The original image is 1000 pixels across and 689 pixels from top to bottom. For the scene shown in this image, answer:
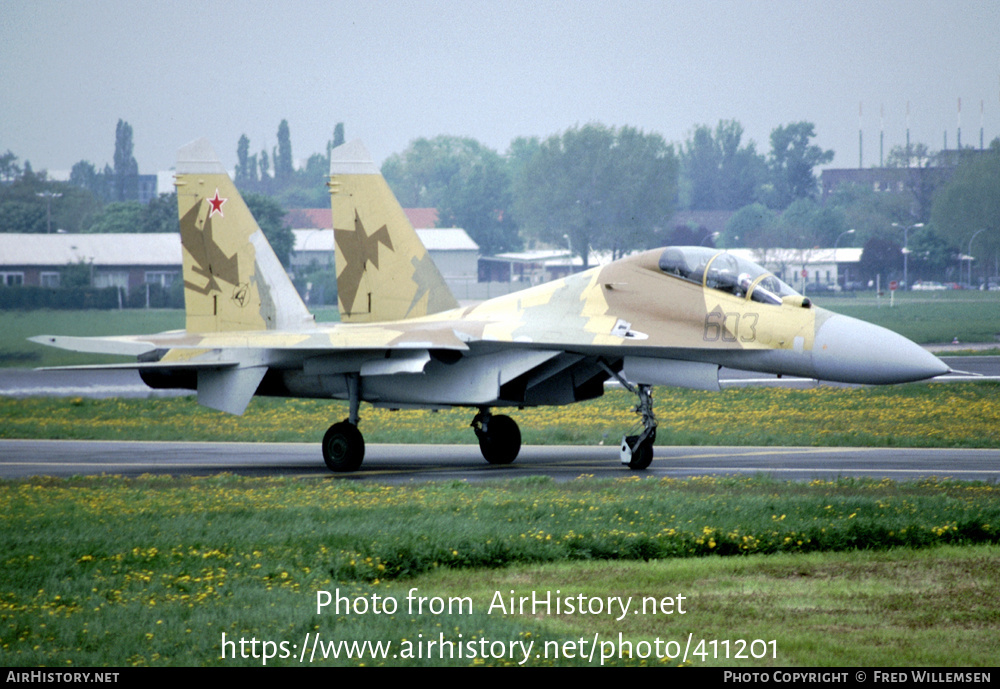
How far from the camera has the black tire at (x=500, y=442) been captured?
58.2 feet

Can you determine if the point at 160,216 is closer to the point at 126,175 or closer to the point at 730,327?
the point at 126,175

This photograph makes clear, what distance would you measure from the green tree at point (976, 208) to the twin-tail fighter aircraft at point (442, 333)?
27.7 m

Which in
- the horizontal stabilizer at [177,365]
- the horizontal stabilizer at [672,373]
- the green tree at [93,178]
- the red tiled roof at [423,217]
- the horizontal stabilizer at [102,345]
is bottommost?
the horizontal stabilizer at [672,373]

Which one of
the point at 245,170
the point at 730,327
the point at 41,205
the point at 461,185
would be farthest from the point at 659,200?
the point at 245,170

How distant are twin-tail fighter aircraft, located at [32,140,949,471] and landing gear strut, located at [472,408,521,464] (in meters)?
0.02

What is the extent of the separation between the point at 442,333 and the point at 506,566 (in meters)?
7.75

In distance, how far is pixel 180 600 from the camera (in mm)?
7961

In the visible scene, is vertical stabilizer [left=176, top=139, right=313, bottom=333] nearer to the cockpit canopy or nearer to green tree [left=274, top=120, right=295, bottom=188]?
the cockpit canopy

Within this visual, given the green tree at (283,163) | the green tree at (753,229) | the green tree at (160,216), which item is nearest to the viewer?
the green tree at (160,216)

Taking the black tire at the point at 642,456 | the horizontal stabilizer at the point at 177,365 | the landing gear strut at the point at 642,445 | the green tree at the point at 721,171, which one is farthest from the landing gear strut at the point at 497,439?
the green tree at the point at 721,171

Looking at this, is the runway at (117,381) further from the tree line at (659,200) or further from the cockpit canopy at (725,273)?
the cockpit canopy at (725,273)

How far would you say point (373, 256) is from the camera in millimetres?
19328

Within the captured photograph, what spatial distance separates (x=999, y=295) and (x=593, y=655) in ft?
129

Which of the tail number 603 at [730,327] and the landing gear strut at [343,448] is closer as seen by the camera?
the tail number 603 at [730,327]
